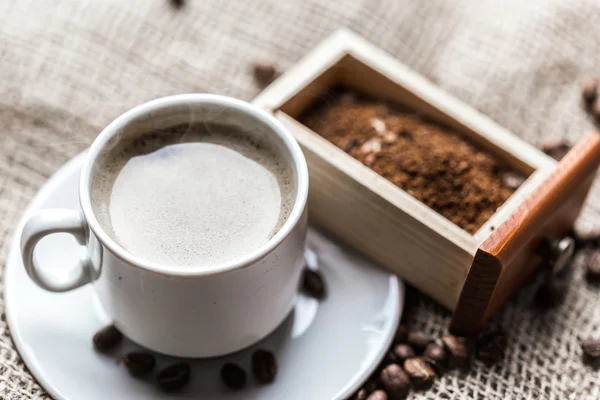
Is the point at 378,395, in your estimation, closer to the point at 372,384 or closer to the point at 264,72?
Result: the point at 372,384

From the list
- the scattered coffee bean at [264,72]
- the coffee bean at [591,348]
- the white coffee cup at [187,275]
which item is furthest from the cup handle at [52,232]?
the coffee bean at [591,348]

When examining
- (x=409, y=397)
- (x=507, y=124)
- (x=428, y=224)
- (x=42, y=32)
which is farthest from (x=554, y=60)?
(x=42, y=32)

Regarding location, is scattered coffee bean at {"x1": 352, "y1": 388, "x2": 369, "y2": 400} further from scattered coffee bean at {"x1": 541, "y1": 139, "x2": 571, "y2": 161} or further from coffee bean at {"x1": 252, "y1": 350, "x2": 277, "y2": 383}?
scattered coffee bean at {"x1": 541, "y1": 139, "x2": 571, "y2": 161}

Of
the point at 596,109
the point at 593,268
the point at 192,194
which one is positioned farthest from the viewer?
the point at 596,109

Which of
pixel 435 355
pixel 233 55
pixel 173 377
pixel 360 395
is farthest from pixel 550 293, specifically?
pixel 233 55

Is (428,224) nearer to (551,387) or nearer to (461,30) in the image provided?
(551,387)
